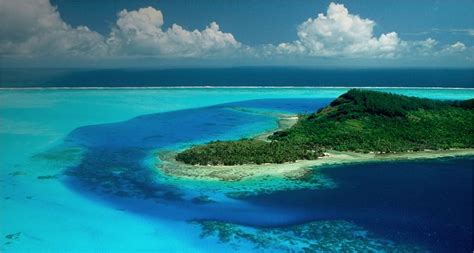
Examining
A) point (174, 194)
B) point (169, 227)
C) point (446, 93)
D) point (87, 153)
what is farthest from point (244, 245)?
point (446, 93)

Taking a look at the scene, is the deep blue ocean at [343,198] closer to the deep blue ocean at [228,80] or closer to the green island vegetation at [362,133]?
the green island vegetation at [362,133]

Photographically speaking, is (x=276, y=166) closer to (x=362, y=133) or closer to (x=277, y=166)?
(x=277, y=166)

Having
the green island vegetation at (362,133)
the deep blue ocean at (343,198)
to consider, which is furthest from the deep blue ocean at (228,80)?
the deep blue ocean at (343,198)

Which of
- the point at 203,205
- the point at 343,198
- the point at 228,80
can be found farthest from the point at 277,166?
the point at 228,80

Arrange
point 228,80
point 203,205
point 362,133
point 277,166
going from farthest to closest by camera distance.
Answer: point 228,80 < point 362,133 < point 277,166 < point 203,205

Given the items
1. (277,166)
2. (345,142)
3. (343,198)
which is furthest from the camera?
(345,142)

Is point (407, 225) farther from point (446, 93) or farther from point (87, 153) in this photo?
point (446, 93)

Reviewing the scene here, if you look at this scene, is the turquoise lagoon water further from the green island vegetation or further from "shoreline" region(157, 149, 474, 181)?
the green island vegetation
